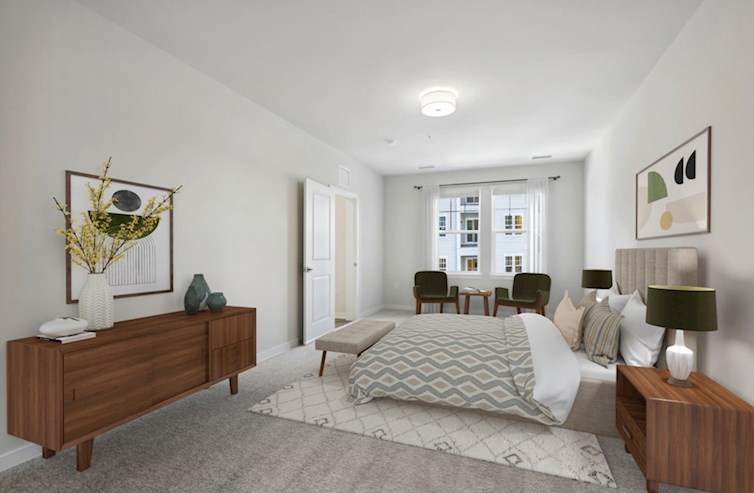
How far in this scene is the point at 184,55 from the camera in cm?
295

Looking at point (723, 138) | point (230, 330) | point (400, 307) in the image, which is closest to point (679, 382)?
point (723, 138)

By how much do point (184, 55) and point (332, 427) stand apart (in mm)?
3099

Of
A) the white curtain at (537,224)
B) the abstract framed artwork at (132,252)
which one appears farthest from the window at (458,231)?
the abstract framed artwork at (132,252)

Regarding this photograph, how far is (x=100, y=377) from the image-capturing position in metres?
2.00

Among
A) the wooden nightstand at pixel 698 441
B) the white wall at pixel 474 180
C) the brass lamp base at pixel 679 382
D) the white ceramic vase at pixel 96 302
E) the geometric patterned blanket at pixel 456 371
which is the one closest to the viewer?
the wooden nightstand at pixel 698 441

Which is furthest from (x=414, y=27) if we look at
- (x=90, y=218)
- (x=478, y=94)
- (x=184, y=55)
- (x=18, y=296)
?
(x=18, y=296)

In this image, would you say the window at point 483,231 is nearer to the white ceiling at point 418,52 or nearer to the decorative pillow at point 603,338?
the white ceiling at point 418,52

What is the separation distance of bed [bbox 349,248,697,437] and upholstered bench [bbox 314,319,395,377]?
31cm

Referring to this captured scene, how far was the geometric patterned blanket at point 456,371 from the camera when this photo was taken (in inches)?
95.1

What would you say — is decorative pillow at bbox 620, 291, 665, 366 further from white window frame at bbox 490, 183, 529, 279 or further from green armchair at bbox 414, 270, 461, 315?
white window frame at bbox 490, 183, 529, 279

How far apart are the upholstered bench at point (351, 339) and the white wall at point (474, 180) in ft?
11.2

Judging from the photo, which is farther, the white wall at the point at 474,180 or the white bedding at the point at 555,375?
the white wall at the point at 474,180

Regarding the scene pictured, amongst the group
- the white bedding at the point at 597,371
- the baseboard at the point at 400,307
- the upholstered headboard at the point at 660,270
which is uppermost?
the upholstered headboard at the point at 660,270

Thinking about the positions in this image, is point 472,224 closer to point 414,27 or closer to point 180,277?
point 414,27
